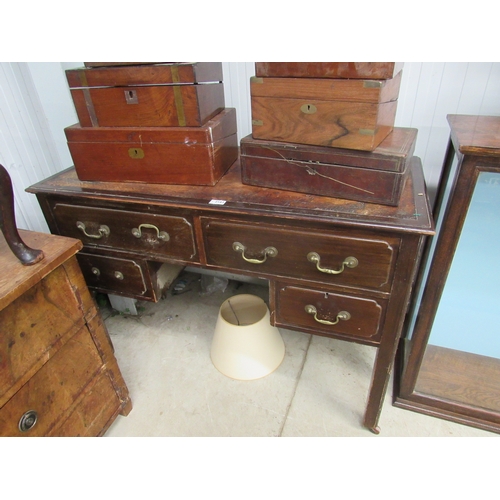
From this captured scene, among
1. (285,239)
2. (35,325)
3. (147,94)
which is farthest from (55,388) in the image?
(147,94)

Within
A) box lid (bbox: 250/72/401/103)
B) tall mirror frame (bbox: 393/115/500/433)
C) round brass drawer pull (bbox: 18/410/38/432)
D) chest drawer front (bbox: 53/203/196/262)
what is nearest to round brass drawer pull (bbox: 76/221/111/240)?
chest drawer front (bbox: 53/203/196/262)

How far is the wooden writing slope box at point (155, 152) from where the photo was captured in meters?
1.15

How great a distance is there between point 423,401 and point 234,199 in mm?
1125

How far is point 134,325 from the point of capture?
6.32ft

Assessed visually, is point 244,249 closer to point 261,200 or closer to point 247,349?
point 261,200

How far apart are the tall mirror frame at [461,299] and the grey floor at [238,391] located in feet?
0.34

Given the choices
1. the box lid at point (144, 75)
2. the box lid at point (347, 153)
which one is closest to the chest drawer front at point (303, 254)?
the box lid at point (347, 153)

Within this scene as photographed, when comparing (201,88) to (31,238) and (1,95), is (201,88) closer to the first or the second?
(31,238)

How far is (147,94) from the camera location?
1.13 metres

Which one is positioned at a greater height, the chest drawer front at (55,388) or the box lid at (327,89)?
the box lid at (327,89)

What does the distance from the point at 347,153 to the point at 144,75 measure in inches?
A: 26.6

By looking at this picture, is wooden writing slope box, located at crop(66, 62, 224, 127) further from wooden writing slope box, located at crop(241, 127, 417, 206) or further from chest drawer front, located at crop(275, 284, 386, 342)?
chest drawer front, located at crop(275, 284, 386, 342)

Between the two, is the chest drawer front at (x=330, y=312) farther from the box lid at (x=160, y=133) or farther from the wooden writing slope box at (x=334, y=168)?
the box lid at (x=160, y=133)

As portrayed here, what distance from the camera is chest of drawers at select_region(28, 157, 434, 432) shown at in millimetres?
982
